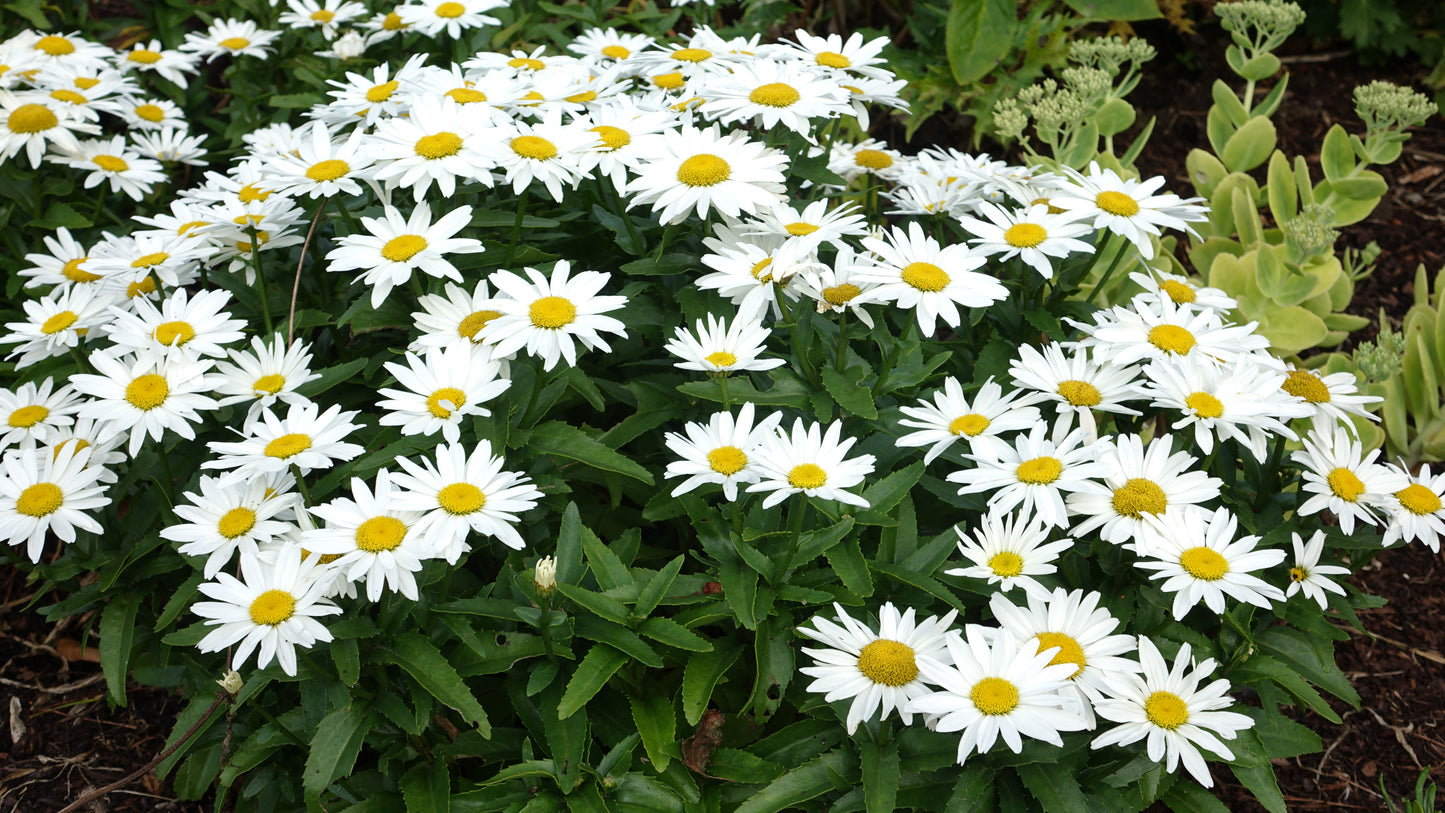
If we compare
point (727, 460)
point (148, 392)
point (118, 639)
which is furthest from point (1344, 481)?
point (118, 639)

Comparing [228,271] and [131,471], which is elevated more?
[228,271]

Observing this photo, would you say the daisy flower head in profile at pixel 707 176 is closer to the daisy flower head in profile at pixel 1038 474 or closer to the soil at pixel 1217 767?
the daisy flower head in profile at pixel 1038 474

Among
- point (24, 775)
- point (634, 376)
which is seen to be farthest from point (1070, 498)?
point (24, 775)

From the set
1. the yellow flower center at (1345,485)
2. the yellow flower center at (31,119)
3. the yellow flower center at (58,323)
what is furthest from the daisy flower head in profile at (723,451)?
the yellow flower center at (31,119)

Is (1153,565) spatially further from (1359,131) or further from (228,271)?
(1359,131)

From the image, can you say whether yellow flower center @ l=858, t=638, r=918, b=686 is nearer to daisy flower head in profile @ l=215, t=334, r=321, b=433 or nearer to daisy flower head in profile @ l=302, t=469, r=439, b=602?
daisy flower head in profile @ l=302, t=469, r=439, b=602
